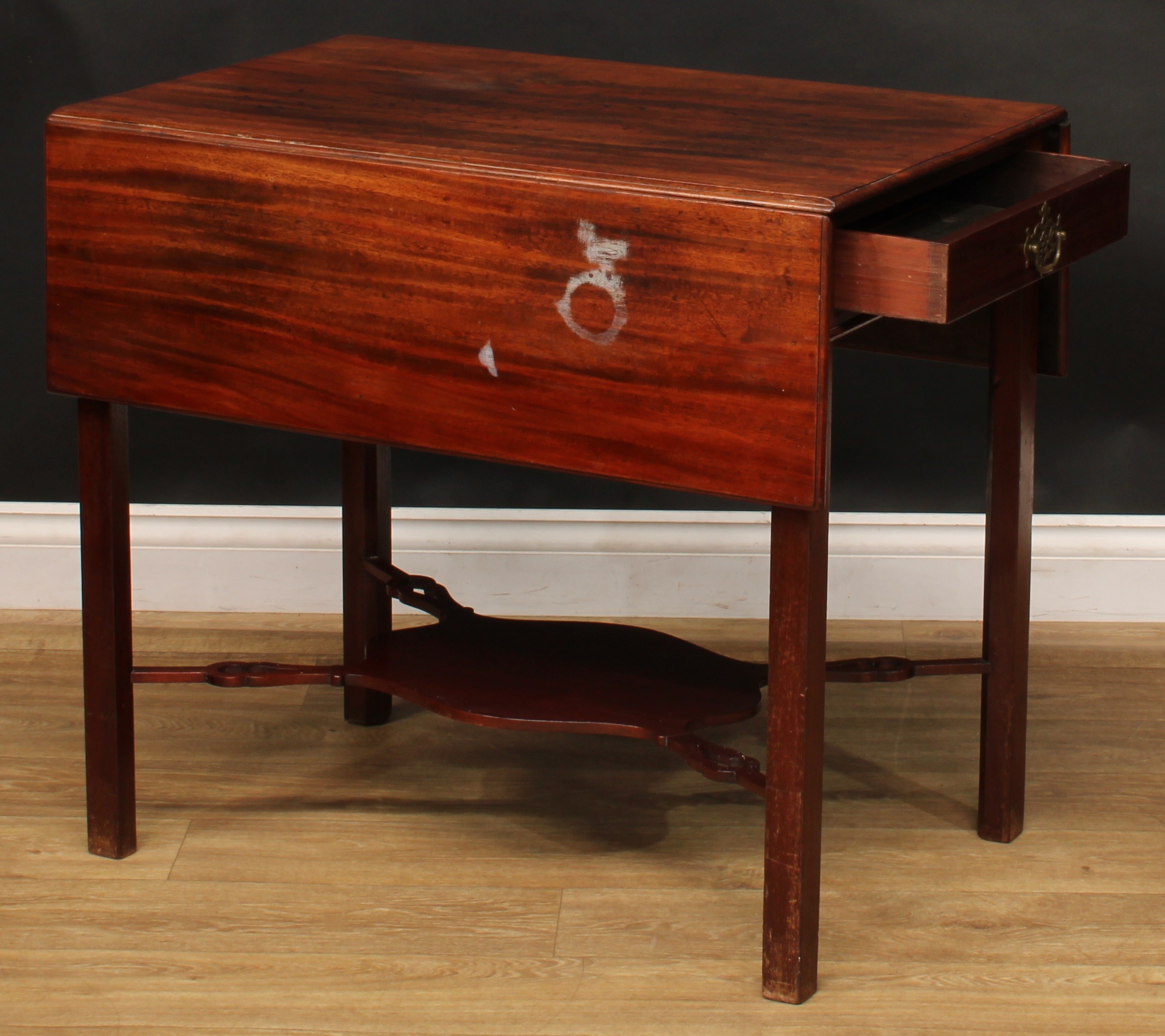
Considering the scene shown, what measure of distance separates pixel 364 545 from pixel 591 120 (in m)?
0.71

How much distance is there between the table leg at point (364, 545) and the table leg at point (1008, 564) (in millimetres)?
730

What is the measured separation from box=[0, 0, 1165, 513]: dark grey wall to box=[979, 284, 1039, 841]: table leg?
65 centimetres

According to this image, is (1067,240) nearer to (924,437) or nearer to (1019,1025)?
(1019,1025)

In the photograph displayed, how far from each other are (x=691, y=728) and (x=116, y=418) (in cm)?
66

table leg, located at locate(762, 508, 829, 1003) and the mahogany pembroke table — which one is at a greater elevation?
the mahogany pembroke table

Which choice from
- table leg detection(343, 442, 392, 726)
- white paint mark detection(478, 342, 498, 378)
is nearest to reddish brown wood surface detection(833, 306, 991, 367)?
white paint mark detection(478, 342, 498, 378)

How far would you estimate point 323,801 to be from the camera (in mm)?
2135

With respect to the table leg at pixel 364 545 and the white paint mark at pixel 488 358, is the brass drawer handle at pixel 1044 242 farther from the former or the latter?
the table leg at pixel 364 545

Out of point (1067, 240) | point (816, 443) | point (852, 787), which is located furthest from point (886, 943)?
point (1067, 240)

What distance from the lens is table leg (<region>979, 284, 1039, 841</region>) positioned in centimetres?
191

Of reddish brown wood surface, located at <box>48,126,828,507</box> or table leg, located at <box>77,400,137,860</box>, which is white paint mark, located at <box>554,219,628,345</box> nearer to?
reddish brown wood surface, located at <box>48,126,828,507</box>

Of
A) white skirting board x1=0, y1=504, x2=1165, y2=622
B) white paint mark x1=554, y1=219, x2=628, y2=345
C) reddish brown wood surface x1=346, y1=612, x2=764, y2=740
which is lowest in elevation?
white skirting board x1=0, y1=504, x2=1165, y2=622

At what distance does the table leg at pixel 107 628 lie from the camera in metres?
A: 1.88

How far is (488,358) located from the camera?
5.40ft
